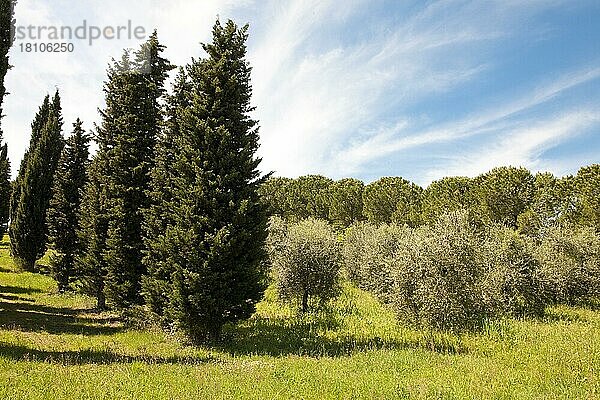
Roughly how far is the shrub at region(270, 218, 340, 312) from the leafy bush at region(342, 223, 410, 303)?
411 centimetres

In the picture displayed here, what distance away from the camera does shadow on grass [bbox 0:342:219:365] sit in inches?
489

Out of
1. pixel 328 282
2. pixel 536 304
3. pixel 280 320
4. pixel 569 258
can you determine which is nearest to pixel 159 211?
pixel 280 320

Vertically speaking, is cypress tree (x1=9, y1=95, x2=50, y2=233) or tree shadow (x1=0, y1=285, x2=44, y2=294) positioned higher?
cypress tree (x1=9, y1=95, x2=50, y2=233)

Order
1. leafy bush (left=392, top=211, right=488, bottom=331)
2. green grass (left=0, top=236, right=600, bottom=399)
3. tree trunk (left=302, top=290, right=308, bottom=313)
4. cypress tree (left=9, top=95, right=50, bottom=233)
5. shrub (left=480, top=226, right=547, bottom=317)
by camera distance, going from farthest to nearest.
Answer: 1. cypress tree (left=9, top=95, right=50, bottom=233)
2. tree trunk (left=302, top=290, right=308, bottom=313)
3. shrub (left=480, top=226, right=547, bottom=317)
4. leafy bush (left=392, top=211, right=488, bottom=331)
5. green grass (left=0, top=236, right=600, bottom=399)

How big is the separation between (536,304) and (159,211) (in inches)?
1026

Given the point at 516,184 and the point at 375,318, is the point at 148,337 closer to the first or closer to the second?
the point at 375,318

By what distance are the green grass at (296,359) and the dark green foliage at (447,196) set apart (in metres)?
42.1

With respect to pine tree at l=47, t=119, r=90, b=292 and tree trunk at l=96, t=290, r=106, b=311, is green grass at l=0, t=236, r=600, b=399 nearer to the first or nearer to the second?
tree trunk at l=96, t=290, r=106, b=311

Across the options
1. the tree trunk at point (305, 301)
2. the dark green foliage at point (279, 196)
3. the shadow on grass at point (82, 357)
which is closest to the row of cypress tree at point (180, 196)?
the shadow on grass at point (82, 357)

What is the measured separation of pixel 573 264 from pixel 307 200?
240 ft

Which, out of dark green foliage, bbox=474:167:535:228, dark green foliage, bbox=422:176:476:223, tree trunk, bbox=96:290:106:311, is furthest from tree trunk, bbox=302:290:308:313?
dark green foliage, bbox=474:167:535:228

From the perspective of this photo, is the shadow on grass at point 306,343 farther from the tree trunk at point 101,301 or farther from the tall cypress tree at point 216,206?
the tree trunk at point 101,301

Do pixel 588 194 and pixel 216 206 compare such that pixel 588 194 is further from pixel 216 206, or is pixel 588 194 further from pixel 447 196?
pixel 216 206

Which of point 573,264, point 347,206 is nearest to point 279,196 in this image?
point 347,206
